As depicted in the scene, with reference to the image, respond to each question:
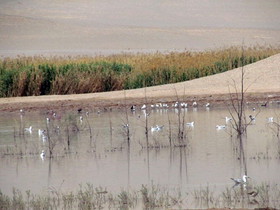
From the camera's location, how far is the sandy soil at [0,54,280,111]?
2353 cm

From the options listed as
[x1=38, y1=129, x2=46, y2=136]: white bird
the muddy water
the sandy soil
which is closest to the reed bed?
the sandy soil

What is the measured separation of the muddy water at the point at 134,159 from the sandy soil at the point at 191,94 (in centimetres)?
422

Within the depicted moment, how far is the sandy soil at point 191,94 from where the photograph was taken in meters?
23.5

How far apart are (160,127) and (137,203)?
6940 millimetres

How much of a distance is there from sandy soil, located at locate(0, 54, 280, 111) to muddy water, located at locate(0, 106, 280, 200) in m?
4.22

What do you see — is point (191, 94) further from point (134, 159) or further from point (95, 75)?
point (134, 159)

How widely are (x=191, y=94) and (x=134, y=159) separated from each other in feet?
33.8

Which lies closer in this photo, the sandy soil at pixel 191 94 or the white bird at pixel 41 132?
the white bird at pixel 41 132

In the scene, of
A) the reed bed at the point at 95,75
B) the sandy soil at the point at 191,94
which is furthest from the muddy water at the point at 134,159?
the reed bed at the point at 95,75

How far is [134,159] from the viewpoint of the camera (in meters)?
14.0

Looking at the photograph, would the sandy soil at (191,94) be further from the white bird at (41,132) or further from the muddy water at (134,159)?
the white bird at (41,132)

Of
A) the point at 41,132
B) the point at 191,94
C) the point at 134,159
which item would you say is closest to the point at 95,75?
the point at 191,94

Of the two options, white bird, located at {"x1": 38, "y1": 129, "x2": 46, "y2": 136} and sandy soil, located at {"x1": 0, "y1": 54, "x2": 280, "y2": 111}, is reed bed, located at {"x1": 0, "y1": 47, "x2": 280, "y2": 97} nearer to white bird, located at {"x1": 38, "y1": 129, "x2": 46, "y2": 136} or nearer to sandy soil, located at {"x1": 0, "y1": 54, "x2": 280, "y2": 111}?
sandy soil, located at {"x1": 0, "y1": 54, "x2": 280, "y2": 111}

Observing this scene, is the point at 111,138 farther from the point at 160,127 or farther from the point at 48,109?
the point at 48,109
